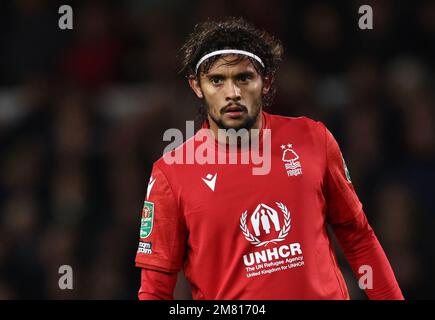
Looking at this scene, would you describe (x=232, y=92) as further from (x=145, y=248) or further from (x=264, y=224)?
(x=145, y=248)

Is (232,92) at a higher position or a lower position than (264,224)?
higher

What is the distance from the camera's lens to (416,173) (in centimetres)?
605

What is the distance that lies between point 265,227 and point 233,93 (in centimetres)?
51

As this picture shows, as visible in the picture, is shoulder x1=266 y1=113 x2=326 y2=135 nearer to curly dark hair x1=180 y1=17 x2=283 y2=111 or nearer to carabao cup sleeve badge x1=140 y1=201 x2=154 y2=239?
curly dark hair x1=180 y1=17 x2=283 y2=111

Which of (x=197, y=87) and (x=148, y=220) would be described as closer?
(x=148, y=220)

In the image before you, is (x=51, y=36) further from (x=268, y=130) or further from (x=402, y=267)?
(x=268, y=130)

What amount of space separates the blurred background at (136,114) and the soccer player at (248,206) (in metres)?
1.91

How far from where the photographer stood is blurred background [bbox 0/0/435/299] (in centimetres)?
598

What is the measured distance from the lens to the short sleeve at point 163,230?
361 cm

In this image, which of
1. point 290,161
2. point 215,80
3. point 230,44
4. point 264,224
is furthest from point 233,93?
point 264,224

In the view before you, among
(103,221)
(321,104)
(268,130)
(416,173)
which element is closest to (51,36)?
(103,221)

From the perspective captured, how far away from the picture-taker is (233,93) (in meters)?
3.60

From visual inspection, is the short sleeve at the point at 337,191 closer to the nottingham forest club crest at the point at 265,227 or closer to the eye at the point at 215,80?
the nottingham forest club crest at the point at 265,227

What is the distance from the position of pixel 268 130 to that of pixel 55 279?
9.10 ft
